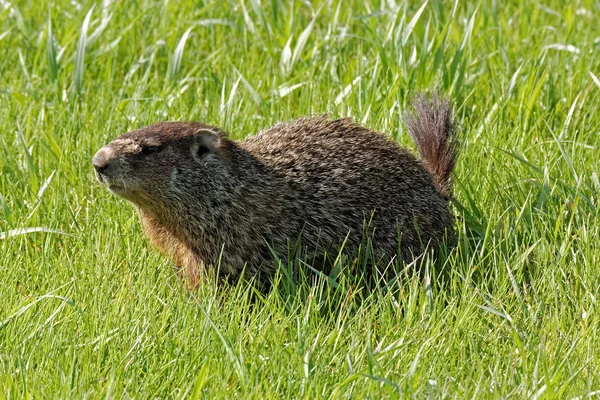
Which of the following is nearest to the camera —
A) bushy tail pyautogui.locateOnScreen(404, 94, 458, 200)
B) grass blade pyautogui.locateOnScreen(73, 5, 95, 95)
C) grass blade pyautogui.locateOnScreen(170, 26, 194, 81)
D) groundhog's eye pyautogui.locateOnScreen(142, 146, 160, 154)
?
groundhog's eye pyautogui.locateOnScreen(142, 146, 160, 154)

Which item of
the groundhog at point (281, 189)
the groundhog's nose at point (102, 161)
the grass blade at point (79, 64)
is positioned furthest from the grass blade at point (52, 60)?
the groundhog's nose at point (102, 161)

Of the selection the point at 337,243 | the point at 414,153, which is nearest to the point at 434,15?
the point at 414,153

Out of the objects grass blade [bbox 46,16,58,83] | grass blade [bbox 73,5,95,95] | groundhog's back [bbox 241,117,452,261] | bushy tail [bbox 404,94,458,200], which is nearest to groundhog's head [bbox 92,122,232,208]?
groundhog's back [bbox 241,117,452,261]

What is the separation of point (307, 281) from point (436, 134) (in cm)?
90

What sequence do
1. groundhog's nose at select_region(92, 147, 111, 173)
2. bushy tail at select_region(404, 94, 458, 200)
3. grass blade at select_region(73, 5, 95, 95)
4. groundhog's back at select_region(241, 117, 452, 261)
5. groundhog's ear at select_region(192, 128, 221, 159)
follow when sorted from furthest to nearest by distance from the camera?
grass blade at select_region(73, 5, 95, 95) < bushy tail at select_region(404, 94, 458, 200) < groundhog's back at select_region(241, 117, 452, 261) < groundhog's ear at select_region(192, 128, 221, 159) < groundhog's nose at select_region(92, 147, 111, 173)

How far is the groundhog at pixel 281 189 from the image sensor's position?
426 centimetres

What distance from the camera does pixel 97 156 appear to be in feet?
13.4

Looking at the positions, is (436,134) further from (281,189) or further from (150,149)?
(150,149)

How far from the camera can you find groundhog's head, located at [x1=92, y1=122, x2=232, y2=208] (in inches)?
162

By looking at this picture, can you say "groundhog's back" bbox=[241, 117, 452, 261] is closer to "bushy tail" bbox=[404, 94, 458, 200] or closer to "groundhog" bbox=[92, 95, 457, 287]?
"groundhog" bbox=[92, 95, 457, 287]

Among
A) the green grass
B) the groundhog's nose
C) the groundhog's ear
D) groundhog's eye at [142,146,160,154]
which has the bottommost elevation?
the green grass

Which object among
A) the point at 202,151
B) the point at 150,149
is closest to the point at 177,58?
the point at 202,151

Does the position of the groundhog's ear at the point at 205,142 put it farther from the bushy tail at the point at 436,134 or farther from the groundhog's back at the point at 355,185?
the bushy tail at the point at 436,134

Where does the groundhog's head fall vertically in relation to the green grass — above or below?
above
